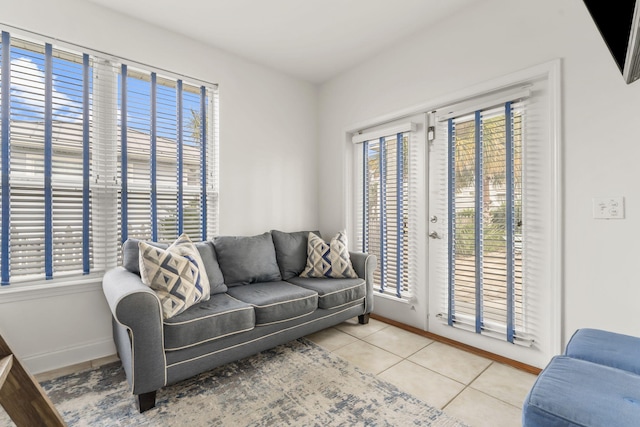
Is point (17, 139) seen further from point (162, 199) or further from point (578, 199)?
point (578, 199)

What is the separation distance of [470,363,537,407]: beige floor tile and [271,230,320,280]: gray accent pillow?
5.54 feet

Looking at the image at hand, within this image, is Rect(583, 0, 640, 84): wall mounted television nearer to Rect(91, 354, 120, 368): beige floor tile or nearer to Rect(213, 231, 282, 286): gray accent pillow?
Rect(213, 231, 282, 286): gray accent pillow

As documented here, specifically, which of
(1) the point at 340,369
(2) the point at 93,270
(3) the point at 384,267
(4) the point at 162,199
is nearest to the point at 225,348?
(1) the point at 340,369

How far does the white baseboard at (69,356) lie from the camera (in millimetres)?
2039

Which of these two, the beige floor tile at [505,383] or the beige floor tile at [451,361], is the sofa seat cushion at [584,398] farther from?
the beige floor tile at [451,361]

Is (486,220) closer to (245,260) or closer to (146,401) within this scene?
(245,260)

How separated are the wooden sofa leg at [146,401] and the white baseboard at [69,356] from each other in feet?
3.07

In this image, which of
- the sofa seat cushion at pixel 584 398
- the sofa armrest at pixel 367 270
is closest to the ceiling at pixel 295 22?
the sofa armrest at pixel 367 270

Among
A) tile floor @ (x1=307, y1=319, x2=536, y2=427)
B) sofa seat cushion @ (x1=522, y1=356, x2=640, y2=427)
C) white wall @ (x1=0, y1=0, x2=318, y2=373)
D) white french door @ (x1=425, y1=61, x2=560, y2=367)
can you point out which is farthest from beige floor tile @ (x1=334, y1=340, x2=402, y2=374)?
white wall @ (x1=0, y1=0, x2=318, y2=373)

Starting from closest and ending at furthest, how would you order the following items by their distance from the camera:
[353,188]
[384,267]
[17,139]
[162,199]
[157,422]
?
A: [157,422] → [17,139] → [162,199] → [384,267] → [353,188]

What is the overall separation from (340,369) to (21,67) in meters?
2.98

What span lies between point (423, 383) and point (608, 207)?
1524 mm

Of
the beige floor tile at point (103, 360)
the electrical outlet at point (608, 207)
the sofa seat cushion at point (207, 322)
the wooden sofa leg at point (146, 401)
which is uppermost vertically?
the electrical outlet at point (608, 207)

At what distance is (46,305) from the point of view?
6.89 ft
